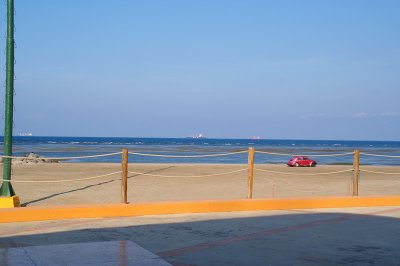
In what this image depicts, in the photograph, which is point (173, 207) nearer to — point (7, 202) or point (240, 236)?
point (240, 236)

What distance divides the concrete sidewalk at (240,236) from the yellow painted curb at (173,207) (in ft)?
0.80

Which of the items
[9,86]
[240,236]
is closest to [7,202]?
[9,86]

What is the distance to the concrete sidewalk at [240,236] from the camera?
6.39 m

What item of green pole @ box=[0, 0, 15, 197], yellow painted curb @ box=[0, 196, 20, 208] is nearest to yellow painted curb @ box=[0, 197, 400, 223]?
yellow painted curb @ box=[0, 196, 20, 208]

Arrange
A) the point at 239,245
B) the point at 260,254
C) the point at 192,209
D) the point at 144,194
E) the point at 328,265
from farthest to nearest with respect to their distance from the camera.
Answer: the point at 144,194 → the point at 192,209 → the point at 239,245 → the point at 260,254 → the point at 328,265

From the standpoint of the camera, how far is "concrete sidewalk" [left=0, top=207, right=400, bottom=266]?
21.0 feet

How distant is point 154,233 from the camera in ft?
25.5

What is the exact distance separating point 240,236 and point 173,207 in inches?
89.8

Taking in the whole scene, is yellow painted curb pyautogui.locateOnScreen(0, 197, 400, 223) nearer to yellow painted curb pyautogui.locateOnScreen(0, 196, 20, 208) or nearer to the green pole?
yellow painted curb pyautogui.locateOnScreen(0, 196, 20, 208)

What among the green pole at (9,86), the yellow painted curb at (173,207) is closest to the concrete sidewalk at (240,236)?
the yellow painted curb at (173,207)

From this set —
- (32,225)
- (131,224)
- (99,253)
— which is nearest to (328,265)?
(99,253)

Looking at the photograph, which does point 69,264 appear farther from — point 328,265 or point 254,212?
point 254,212

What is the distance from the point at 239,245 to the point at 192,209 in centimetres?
287

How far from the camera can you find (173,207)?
9688 millimetres
